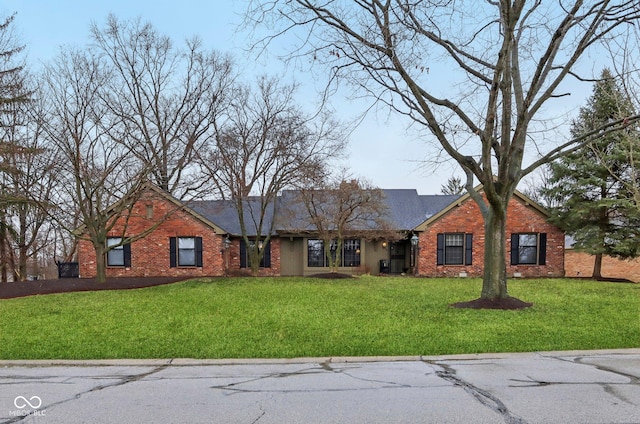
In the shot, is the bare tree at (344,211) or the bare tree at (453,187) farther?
the bare tree at (453,187)

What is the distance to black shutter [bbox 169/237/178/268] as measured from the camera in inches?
841

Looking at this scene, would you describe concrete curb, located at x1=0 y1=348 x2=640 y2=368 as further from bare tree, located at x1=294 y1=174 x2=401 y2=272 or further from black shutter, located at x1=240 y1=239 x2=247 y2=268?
black shutter, located at x1=240 y1=239 x2=247 y2=268

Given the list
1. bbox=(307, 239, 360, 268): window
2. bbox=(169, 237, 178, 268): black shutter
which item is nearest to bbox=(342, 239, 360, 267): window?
bbox=(307, 239, 360, 268): window

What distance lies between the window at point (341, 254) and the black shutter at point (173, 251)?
666cm

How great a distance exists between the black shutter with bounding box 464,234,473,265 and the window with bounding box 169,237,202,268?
1313cm

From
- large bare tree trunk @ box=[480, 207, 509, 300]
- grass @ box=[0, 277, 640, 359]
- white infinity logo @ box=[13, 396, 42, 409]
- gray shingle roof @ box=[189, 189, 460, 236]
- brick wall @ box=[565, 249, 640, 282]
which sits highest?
gray shingle roof @ box=[189, 189, 460, 236]

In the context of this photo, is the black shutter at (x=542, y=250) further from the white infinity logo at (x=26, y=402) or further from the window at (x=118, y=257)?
the white infinity logo at (x=26, y=402)

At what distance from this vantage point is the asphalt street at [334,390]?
3.97 meters

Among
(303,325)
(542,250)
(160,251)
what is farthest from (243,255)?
(542,250)

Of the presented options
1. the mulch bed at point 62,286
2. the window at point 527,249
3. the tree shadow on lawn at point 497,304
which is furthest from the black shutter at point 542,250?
the mulch bed at point 62,286

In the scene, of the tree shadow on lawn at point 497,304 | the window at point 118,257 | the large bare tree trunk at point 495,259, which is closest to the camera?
the tree shadow on lawn at point 497,304

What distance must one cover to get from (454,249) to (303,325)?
14511 millimetres

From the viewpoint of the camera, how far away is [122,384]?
512 centimetres

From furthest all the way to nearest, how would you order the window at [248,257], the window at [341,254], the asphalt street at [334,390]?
1. the window at [341,254]
2. the window at [248,257]
3. the asphalt street at [334,390]
